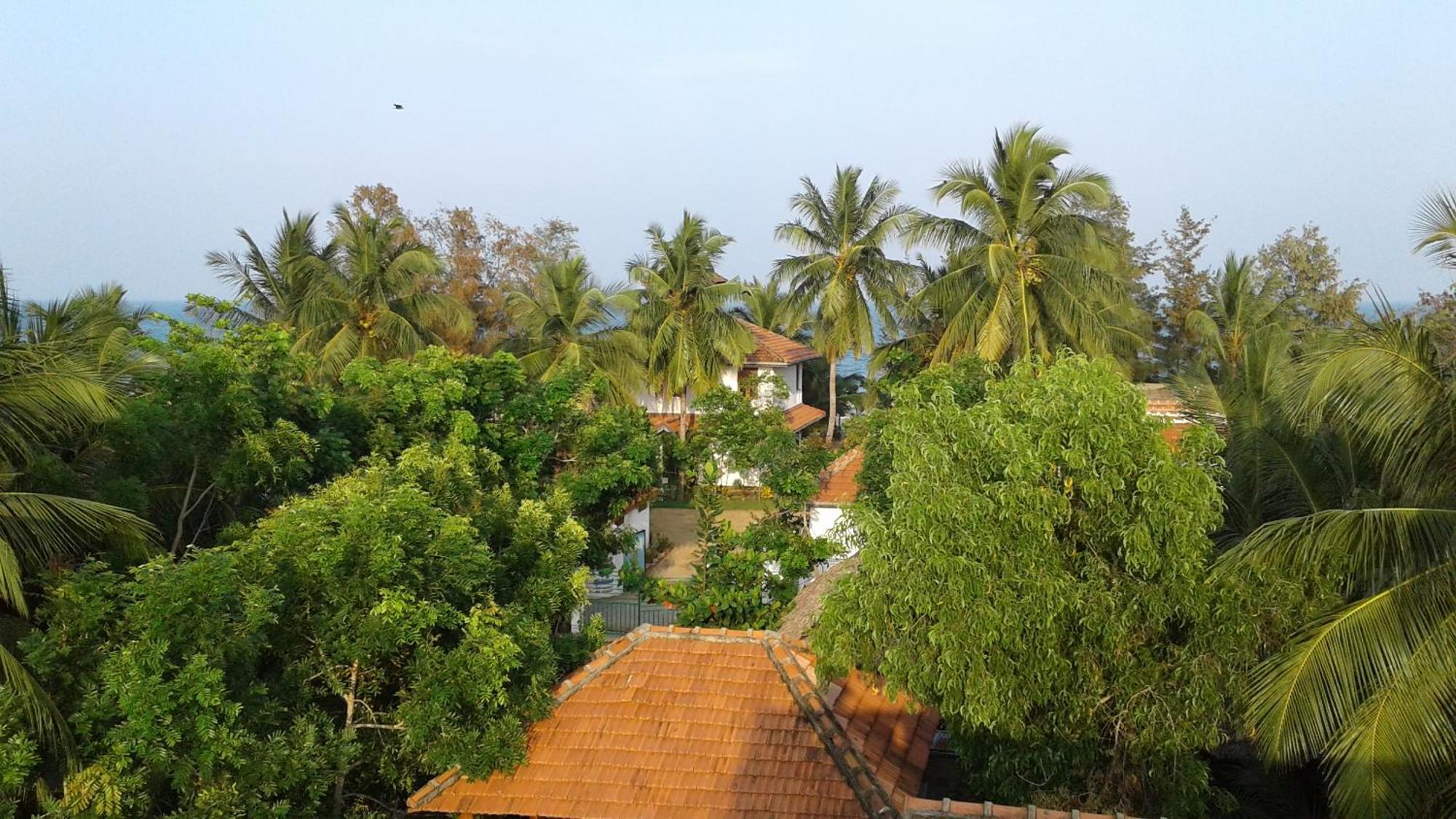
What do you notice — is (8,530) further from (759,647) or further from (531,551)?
(759,647)

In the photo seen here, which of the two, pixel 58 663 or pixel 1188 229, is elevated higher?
pixel 1188 229

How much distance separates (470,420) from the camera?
15.3 m

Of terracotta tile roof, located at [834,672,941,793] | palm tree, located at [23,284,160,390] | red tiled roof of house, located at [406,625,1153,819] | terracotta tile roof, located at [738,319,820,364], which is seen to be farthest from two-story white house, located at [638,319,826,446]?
terracotta tile roof, located at [834,672,941,793]

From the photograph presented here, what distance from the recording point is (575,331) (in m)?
26.0

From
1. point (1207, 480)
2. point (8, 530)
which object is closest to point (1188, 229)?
point (1207, 480)

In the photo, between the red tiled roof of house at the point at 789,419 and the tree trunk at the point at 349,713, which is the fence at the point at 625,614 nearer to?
the tree trunk at the point at 349,713

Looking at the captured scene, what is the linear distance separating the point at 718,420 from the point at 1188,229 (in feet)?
93.8

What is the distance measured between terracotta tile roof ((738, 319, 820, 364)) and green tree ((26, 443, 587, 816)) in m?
21.8

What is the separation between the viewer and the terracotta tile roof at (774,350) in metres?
34.0

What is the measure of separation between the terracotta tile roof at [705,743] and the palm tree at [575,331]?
1535 cm

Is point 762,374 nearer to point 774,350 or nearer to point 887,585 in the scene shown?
point 774,350

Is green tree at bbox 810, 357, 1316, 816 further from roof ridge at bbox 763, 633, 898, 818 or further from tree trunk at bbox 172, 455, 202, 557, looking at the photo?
tree trunk at bbox 172, 455, 202, 557

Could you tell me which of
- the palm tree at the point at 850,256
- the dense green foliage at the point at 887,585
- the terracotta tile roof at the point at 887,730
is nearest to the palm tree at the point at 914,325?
the palm tree at the point at 850,256

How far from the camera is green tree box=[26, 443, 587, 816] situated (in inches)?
280
